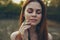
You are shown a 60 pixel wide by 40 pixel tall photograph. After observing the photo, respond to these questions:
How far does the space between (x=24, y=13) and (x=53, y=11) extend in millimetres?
11048

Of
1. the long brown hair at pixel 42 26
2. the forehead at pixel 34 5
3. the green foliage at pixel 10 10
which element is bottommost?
the green foliage at pixel 10 10

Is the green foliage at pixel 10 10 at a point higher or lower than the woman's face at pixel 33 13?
lower

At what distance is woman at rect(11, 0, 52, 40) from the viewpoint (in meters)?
1.05

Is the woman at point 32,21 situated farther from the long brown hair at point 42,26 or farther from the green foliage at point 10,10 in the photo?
the green foliage at point 10,10

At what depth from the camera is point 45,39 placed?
109cm

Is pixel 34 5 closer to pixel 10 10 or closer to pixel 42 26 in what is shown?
pixel 42 26

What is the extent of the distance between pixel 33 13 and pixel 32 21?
38mm

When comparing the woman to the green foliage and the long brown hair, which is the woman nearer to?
the long brown hair

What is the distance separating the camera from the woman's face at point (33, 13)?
3.42ft

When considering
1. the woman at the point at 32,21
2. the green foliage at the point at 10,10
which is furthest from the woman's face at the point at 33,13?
the green foliage at the point at 10,10

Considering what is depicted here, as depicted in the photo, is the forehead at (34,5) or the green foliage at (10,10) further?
the green foliage at (10,10)

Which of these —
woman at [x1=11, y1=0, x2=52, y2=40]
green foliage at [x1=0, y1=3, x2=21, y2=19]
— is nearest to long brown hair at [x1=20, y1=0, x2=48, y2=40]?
woman at [x1=11, y1=0, x2=52, y2=40]

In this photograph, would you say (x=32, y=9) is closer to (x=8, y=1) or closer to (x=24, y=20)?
(x=24, y=20)

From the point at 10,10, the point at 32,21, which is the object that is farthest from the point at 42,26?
the point at 10,10
